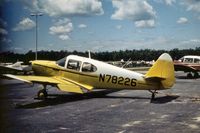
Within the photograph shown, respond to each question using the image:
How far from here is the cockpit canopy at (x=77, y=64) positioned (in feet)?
51.6

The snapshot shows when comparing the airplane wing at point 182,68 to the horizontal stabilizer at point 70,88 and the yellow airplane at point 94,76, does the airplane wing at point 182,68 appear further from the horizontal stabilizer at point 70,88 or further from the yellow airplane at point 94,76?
the horizontal stabilizer at point 70,88

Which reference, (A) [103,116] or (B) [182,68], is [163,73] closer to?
(A) [103,116]

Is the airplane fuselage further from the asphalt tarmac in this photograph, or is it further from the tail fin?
the asphalt tarmac

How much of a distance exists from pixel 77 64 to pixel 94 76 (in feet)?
3.67

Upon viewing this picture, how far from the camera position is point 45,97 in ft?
50.6

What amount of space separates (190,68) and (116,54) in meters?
123

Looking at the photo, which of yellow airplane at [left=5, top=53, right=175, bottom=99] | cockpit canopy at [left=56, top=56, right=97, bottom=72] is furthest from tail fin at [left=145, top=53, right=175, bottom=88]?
cockpit canopy at [left=56, top=56, right=97, bottom=72]

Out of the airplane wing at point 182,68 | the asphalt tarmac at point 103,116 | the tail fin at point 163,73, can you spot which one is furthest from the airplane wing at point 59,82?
the airplane wing at point 182,68

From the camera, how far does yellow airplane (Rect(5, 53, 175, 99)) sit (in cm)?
→ 1441

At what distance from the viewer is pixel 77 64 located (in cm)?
1586

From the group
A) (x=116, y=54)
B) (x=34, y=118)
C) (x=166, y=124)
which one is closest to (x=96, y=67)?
(x=34, y=118)

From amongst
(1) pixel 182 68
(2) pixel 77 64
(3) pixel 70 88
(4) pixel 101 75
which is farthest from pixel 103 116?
(1) pixel 182 68

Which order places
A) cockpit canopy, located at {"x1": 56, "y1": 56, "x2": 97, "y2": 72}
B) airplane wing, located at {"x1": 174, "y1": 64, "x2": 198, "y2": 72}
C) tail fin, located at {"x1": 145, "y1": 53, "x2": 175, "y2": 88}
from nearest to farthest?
tail fin, located at {"x1": 145, "y1": 53, "x2": 175, "y2": 88} → cockpit canopy, located at {"x1": 56, "y1": 56, "x2": 97, "y2": 72} → airplane wing, located at {"x1": 174, "y1": 64, "x2": 198, "y2": 72}

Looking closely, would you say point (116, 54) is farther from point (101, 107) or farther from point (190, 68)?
point (101, 107)
